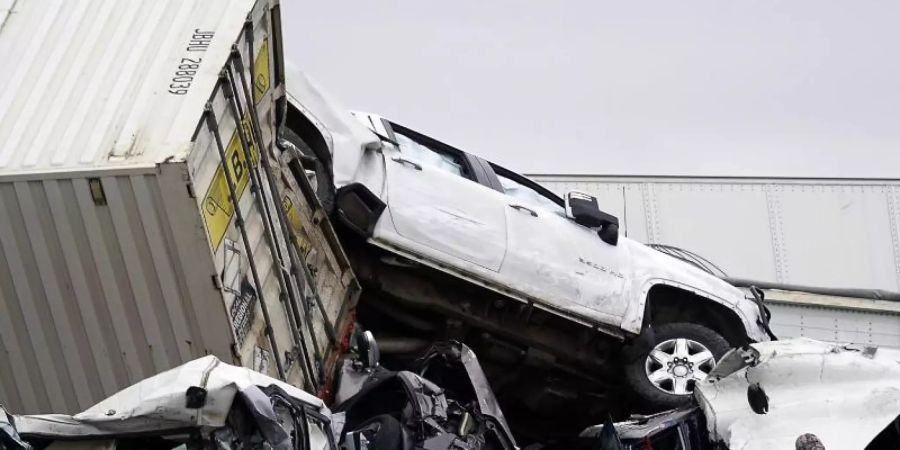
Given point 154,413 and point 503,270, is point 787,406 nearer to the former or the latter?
point 503,270

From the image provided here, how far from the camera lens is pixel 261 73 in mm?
7836

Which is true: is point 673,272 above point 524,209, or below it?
below

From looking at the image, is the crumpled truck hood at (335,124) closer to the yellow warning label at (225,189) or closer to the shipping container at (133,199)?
the shipping container at (133,199)

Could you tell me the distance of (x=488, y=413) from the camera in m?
7.45

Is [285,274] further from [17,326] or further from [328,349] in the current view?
[17,326]

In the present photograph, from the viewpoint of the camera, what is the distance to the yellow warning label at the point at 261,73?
772 centimetres

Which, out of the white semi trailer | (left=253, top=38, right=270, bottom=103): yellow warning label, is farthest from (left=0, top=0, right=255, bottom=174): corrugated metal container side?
the white semi trailer

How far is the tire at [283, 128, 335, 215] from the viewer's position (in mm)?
8633

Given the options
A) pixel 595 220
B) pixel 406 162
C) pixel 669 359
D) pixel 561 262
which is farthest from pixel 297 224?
Answer: pixel 669 359

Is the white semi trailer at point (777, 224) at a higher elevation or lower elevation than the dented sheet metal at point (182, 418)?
lower

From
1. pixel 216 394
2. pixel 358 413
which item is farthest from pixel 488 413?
pixel 216 394

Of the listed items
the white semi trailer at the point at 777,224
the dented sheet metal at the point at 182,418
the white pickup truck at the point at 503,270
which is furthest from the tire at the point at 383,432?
the white semi trailer at the point at 777,224

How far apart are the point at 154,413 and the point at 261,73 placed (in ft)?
8.11

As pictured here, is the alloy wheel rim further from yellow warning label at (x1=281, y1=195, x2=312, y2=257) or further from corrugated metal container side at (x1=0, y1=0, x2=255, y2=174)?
corrugated metal container side at (x1=0, y1=0, x2=255, y2=174)
